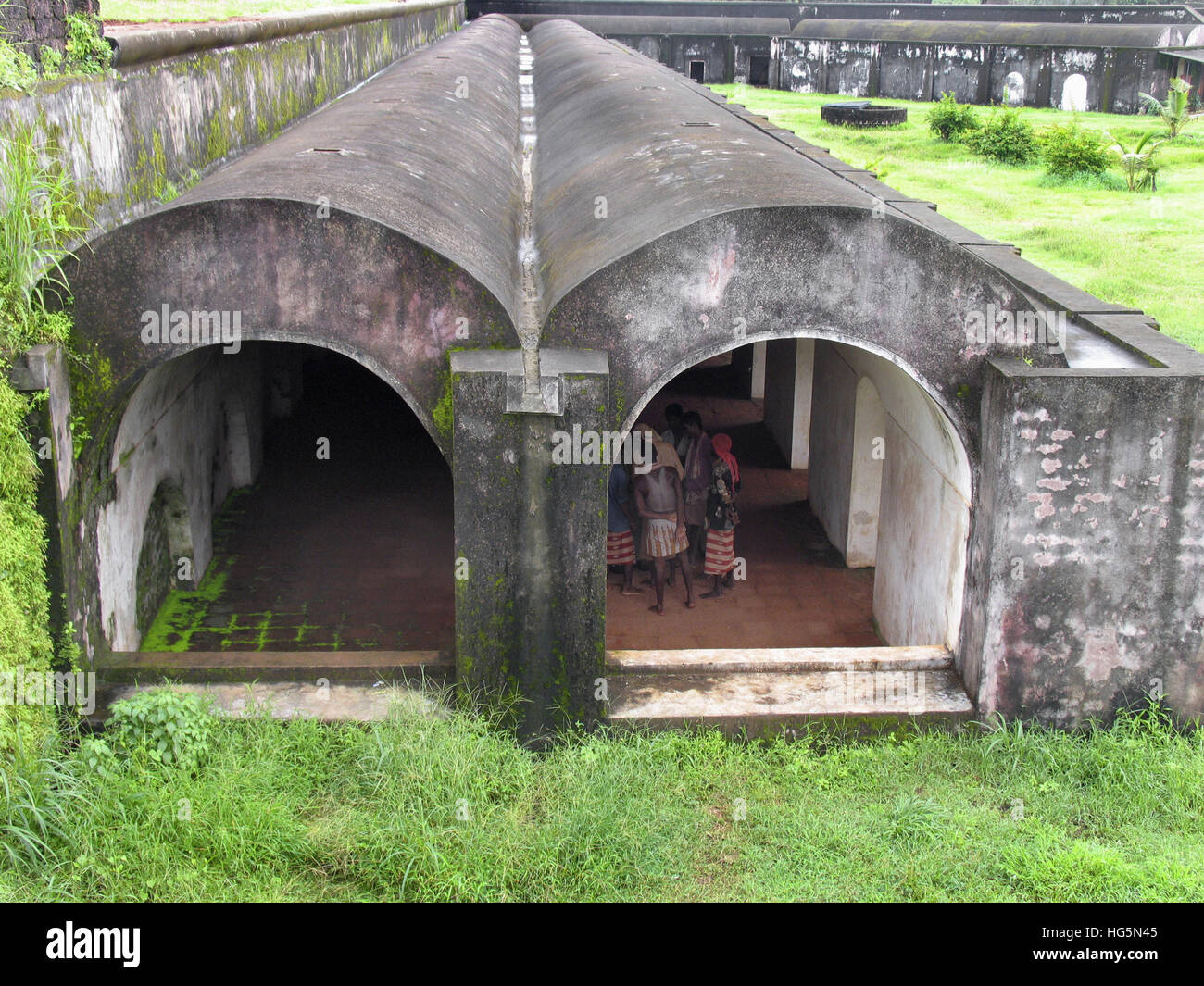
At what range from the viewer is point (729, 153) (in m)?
6.62

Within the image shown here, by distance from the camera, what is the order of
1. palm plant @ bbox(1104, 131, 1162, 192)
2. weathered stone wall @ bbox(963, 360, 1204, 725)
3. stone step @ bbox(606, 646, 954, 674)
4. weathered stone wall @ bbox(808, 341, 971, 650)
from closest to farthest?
weathered stone wall @ bbox(963, 360, 1204, 725) → stone step @ bbox(606, 646, 954, 674) → weathered stone wall @ bbox(808, 341, 971, 650) → palm plant @ bbox(1104, 131, 1162, 192)

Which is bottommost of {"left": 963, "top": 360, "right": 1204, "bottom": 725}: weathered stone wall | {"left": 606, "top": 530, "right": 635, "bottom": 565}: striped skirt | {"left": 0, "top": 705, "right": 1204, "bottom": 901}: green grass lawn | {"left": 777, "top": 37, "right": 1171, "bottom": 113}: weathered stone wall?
{"left": 606, "top": 530, "right": 635, "bottom": 565}: striped skirt

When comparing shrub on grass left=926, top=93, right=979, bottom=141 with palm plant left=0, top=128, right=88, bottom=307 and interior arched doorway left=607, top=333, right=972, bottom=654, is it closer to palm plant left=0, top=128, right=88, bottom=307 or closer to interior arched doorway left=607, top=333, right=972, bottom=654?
interior arched doorway left=607, top=333, right=972, bottom=654

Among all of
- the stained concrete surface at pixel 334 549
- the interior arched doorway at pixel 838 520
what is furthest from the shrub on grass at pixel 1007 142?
the stained concrete surface at pixel 334 549

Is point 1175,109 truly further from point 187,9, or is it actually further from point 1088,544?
point 1088,544

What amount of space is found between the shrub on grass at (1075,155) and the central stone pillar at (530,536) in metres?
16.1

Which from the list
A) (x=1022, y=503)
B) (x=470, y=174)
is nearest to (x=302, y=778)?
(x=1022, y=503)

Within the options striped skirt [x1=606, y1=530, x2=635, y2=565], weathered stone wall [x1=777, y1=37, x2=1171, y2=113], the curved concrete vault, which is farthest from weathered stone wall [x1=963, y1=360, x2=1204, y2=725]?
weathered stone wall [x1=777, y1=37, x2=1171, y2=113]

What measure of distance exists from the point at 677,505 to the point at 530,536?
8.85ft

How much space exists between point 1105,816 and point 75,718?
163 inches

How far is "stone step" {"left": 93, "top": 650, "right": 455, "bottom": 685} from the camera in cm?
514

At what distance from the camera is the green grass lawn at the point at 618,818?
13.7 ft

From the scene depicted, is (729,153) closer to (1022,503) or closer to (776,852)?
(1022,503)

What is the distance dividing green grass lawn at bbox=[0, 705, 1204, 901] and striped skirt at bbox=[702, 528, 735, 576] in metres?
2.81
